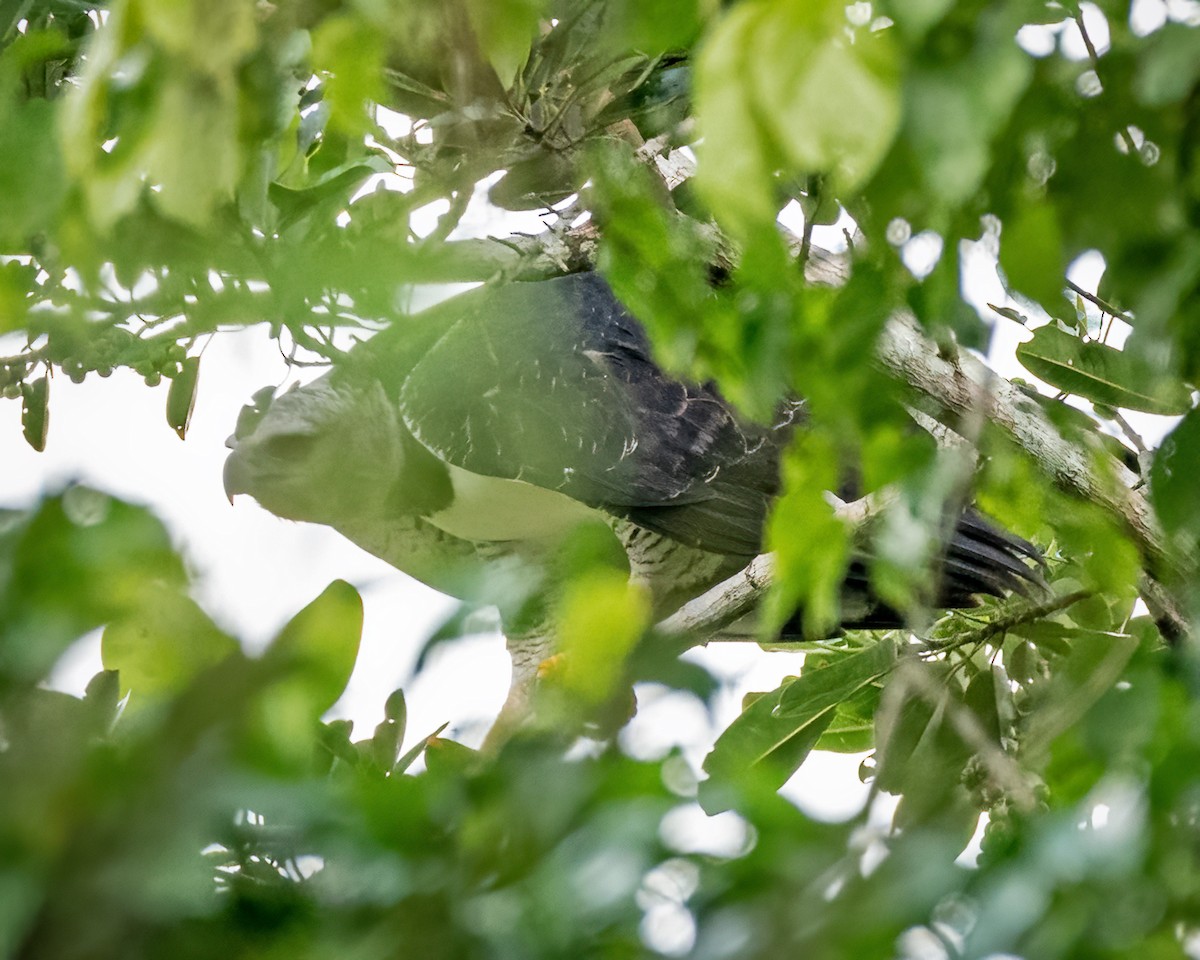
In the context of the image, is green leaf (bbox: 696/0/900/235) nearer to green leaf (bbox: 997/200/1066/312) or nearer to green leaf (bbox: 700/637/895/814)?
green leaf (bbox: 997/200/1066/312)

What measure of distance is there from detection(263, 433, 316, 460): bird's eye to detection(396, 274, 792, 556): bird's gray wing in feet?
1.12

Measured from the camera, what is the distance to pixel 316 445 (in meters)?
2.79

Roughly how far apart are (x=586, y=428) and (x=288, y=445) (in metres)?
0.78

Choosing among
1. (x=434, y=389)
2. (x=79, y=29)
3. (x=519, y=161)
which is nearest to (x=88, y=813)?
(x=519, y=161)

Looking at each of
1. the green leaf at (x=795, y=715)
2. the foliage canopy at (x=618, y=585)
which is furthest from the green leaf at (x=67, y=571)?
the green leaf at (x=795, y=715)

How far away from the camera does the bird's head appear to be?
2.65 metres

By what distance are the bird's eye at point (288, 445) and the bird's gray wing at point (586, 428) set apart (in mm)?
341

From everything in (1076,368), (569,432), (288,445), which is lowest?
(288,445)

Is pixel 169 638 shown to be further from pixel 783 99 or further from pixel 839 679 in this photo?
pixel 839 679

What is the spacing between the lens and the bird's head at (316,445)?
104 inches

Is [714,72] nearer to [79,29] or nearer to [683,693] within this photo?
[683,693]

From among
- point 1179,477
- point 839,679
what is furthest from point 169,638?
point 839,679

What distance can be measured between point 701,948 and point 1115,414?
4.97 ft

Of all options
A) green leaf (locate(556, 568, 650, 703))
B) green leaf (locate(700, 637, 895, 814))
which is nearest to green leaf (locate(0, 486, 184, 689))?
green leaf (locate(556, 568, 650, 703))
